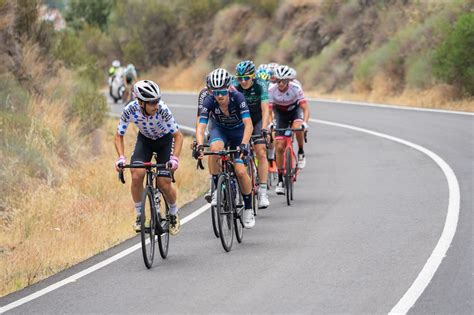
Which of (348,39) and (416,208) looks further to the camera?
(348,39)

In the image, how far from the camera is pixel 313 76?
131ft

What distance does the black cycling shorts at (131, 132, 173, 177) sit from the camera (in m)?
10.8

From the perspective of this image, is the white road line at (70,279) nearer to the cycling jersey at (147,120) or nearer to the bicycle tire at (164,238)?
the bicycle tire at (164,238)

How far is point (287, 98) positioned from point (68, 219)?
3.84 m

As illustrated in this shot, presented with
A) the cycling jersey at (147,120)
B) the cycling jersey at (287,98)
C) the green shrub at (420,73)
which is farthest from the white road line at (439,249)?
the green shrub at (420,73)

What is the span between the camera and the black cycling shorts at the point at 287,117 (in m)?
15.6

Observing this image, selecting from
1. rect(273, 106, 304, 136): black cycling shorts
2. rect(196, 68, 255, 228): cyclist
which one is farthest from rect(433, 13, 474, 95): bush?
rect(196, 68, 255, 228): cyclist

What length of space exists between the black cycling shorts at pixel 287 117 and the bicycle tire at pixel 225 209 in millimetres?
4602

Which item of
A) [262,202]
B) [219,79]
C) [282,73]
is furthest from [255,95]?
[219,79]

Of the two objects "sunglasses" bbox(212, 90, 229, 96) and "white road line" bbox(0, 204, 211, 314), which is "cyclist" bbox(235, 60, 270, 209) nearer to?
"sunglasses" bbox(212, 90, 229, 96)

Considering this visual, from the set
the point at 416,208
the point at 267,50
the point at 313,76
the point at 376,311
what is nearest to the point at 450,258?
the point at 376,311

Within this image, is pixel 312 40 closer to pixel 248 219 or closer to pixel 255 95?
pixel 255 95

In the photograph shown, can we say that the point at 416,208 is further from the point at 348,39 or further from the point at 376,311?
the point at 348,39

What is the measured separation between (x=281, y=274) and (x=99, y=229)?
405 centimetres
